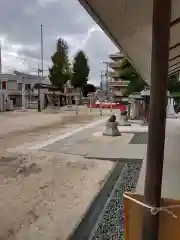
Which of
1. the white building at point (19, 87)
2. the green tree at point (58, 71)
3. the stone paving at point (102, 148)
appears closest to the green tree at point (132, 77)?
the stone paving at point (102, 148)

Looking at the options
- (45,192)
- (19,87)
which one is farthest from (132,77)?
(19,87)

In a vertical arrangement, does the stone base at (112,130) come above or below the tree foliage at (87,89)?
below

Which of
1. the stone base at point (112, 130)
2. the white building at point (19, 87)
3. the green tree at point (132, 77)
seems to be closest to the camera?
the stone base at point (112, 130)

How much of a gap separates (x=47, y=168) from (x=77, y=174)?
935 millimetres

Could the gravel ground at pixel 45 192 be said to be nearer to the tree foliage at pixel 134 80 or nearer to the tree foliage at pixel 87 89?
the tree foliage at pixel 134 80

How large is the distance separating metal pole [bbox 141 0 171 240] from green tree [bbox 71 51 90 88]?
6945 cm

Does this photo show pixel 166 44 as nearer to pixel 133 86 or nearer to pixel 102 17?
pixel 102 17

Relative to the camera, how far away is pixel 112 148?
10.9 meters

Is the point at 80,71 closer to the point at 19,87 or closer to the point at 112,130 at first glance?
the point at 19,87

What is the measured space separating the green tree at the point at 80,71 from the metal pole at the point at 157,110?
2734 inches

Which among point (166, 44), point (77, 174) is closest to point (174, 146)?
point (77, 174)

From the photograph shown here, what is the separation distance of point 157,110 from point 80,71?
229 ft

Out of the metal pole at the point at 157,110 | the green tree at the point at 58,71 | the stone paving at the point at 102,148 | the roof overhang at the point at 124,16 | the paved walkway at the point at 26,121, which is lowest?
the paved walkway at the point at 26,121

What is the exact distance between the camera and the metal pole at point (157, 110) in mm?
2021
